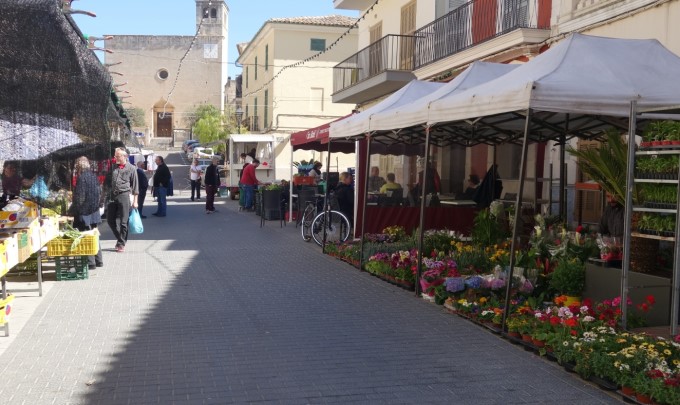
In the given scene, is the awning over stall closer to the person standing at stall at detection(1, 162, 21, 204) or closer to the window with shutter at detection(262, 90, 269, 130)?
the person standing at stall at detection(1, 162, 21, 204)

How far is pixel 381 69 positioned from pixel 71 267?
12.7 m

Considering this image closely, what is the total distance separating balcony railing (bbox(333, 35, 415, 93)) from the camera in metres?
20.5

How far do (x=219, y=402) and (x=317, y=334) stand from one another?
6.98 feet

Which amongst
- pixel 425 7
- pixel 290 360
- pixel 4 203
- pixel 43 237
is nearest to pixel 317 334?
pixel 290 360

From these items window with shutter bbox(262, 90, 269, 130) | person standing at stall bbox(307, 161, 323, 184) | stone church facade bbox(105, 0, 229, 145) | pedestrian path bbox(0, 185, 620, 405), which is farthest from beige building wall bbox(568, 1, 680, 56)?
stone church facade bbox(105, 0, 229, 145)

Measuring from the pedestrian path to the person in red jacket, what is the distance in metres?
12.3

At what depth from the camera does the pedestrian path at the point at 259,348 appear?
18.5 ft

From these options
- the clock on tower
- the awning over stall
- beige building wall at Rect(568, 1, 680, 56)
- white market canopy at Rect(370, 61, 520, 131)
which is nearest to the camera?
white market canopy at Rect(370, 61, 520, 131)

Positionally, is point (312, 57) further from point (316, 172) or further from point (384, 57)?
point (316, 172)

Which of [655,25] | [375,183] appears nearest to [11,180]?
[655,25]

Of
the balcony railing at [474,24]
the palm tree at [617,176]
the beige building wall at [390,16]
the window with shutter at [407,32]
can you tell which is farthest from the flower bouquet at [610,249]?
the window with shutter at [407,32]

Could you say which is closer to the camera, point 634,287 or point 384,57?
point 634,287

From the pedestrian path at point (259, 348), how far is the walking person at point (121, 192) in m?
2.04

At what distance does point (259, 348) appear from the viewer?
6.89 meters
